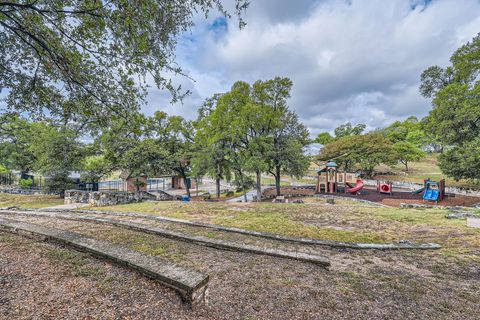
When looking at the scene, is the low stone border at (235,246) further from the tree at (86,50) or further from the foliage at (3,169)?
the foliage at (3,169)

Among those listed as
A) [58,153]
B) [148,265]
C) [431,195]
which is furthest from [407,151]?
[58,153]

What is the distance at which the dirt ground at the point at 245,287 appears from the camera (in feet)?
7.13

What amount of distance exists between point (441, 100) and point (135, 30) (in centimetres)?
2033

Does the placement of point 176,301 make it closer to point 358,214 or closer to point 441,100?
point 358,214

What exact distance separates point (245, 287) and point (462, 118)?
743 inches

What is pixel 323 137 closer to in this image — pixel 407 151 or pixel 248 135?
pixel 407 151

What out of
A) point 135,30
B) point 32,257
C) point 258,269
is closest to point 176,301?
point 258,269

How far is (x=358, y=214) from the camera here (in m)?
8.05

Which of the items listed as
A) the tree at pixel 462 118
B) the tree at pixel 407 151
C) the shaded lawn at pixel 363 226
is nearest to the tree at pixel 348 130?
the tree at pixel 407 151

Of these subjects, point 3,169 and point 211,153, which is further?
point 3,169

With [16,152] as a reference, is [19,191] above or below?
below

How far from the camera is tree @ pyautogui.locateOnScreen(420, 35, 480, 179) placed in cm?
1329

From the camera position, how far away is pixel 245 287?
9.36 ft

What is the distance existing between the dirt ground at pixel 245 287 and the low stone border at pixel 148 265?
99 mm
